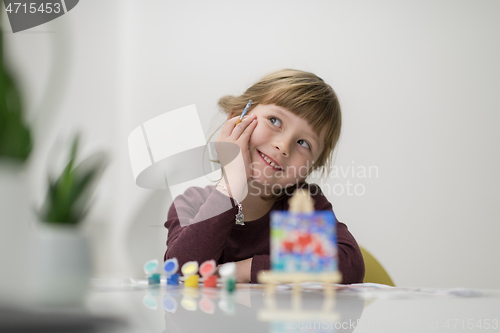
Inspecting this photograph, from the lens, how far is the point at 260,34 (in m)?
1.50

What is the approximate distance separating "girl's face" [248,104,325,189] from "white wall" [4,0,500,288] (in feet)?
1.75

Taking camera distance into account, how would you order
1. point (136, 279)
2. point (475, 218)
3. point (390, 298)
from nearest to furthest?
point (390, 298), point (136, 279), point (475, 218)

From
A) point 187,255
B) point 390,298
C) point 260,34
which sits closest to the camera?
point 390,298

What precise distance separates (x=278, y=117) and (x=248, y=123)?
0.21ft

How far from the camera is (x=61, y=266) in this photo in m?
0.17

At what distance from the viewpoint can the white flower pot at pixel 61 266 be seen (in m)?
0.16

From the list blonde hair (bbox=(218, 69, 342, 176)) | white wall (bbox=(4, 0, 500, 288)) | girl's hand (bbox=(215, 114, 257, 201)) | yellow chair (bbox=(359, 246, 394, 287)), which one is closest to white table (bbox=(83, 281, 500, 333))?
girl's hand (bbox=(215, 114, 257, 201))

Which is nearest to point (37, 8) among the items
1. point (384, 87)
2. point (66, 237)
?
point (66, 237)

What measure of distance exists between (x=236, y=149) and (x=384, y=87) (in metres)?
0.90

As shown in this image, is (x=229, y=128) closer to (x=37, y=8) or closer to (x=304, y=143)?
(x=304, y=143)

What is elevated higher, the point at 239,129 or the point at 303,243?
the point at 239,129

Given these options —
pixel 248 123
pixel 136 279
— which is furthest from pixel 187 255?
pixel 248 123

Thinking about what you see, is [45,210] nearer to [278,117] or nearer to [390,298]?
[390,298]

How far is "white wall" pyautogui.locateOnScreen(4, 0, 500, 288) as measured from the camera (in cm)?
138
